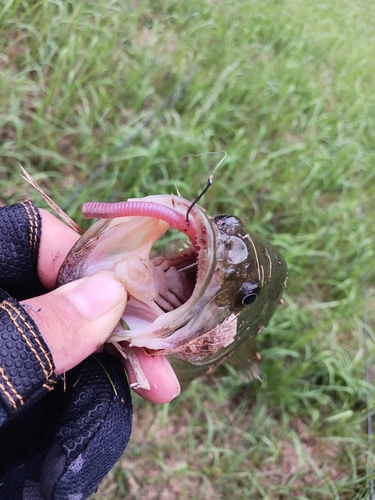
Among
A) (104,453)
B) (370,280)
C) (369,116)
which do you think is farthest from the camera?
(369,116)

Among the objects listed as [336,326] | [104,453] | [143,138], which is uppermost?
[143,138]

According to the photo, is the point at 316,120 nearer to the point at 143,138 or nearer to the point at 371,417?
the point at 143,138

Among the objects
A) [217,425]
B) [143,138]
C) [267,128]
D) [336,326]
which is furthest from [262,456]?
[267,128]

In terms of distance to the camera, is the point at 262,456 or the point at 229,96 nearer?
the point at 262,456

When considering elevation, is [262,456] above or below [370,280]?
below

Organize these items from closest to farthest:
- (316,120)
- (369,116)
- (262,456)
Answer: (262,456) < (316,120) < (369,116)

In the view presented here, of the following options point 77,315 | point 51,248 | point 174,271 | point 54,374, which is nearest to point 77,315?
point 77,315

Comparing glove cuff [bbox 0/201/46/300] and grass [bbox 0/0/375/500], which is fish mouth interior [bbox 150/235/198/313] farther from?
grass [bbox 0/0/375/500]

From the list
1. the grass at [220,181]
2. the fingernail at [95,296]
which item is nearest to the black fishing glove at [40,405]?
the fingernail at [95,296]

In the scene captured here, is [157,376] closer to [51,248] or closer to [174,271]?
[174,271]
